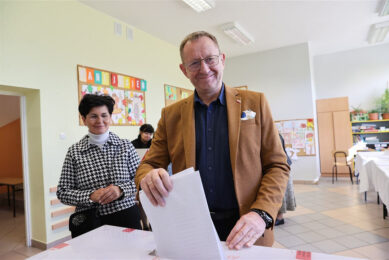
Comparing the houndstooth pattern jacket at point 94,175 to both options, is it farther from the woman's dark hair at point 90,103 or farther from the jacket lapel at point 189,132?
the jacket lapel at point 189,132

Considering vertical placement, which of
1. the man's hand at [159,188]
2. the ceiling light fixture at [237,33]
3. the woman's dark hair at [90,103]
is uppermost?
the ceiling light fixture at [237,33]

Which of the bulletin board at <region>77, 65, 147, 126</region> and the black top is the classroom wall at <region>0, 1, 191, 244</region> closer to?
the bulletin board at <region>77, 65, 147, 126</region>

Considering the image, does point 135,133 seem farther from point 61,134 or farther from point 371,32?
point 371,32

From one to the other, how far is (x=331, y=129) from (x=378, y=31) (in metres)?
2.56

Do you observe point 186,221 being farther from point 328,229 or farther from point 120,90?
point 120,90

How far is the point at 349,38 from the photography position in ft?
20.5

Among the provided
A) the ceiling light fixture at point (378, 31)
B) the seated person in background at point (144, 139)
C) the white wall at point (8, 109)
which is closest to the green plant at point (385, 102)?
the ceiling light fixture at point (378, 31)

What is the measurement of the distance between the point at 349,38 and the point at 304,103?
192cm

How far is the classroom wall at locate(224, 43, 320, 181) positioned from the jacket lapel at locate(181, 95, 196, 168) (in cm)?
592

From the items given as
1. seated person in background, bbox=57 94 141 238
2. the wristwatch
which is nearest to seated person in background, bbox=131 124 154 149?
seated person in background, bbox=57 94 141 238

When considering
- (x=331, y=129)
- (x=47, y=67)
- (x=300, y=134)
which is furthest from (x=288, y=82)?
(x=47, y=67)

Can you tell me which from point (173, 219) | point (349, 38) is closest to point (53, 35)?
point (173, 219)

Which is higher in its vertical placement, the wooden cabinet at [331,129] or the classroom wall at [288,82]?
the classroom wall at [288,82]

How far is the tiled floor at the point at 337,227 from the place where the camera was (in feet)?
9.38
